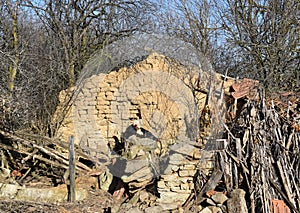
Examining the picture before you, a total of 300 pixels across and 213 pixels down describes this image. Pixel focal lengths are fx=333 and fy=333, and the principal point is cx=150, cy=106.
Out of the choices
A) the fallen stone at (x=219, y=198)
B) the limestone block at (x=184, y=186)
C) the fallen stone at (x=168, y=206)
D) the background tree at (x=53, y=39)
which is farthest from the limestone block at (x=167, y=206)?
the background tree at (x=53, y=39)

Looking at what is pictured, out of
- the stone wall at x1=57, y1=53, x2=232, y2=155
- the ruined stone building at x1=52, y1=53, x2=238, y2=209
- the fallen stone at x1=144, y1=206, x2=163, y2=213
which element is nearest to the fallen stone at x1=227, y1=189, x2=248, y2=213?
the ruined stone building at x1=52, y1=53, x2=238, y2=209

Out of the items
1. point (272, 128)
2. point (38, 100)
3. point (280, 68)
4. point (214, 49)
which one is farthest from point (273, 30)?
point (38, 100)

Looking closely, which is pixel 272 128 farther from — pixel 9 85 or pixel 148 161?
pixel 9 85

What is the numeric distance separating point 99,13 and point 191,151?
574 centimetres

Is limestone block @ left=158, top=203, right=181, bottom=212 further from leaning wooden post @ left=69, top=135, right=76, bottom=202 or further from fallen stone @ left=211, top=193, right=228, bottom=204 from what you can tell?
leaning wooden post @ left=69, top=135, right=76, bottom=202

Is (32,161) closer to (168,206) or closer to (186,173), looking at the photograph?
(168,206)

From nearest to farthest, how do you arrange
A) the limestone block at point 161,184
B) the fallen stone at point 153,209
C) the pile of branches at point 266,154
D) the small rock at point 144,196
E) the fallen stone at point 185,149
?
the pile of branches at point 266,154
the fallen stone at point 153,209
the limestone block at point 161,184
the small rock at point 144,196
the fallen stone at point 185,149

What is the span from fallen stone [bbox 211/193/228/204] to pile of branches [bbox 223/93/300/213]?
0.24 meters

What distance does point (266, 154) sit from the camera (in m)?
4.75

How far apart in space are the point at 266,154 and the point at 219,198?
0.92 m

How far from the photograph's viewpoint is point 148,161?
6.04m

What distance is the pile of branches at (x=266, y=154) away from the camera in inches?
180

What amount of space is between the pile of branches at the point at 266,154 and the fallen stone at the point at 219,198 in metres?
0.24

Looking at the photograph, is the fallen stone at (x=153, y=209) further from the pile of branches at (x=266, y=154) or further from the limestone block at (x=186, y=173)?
the pile of branches at (x=266, y=154)
